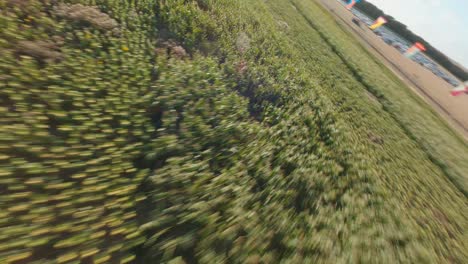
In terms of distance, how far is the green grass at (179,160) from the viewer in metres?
3.37

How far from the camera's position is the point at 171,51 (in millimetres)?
7488

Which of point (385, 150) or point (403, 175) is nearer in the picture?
point (403, 175)

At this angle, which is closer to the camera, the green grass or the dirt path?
the green grass

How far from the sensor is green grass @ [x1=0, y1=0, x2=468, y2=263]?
337 centimetres

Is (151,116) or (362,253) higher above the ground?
(362,253)

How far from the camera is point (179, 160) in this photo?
469 centimetres

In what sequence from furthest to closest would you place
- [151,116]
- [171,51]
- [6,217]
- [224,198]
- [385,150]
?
[385,150] < [171,51] < [151,116] < [224,198] < [6,217]

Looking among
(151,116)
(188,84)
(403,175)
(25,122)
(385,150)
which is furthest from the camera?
(385,150)

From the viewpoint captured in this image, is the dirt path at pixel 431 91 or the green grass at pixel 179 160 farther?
the dirt path at pixel 431 91

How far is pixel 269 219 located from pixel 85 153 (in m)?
3.38

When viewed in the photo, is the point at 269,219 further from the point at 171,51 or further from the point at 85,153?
the point at 171,51

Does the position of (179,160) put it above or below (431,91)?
below

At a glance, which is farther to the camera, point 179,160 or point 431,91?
point 431,91

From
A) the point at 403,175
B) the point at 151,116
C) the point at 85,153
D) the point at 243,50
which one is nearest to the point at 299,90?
the point at 243,50
